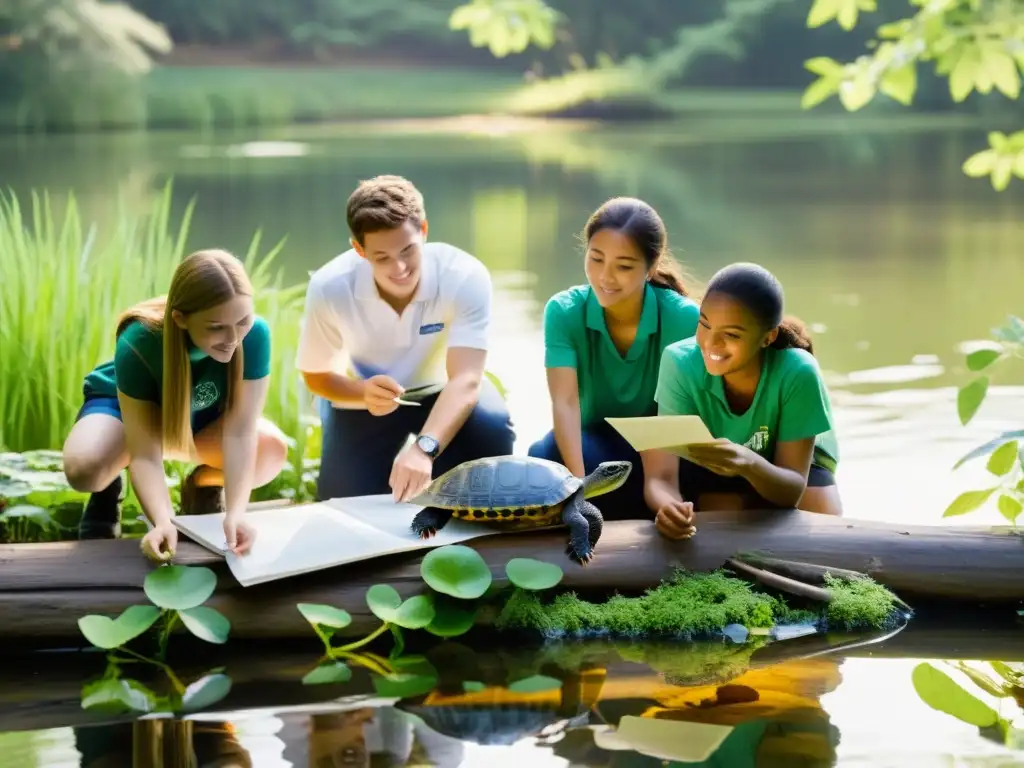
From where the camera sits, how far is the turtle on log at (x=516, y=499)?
2.12m

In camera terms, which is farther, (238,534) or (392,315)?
(392,315)

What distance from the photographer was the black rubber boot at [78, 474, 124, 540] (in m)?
2.33

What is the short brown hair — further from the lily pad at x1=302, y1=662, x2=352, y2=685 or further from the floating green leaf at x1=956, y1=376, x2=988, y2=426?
the floating green leaf at x1=956, y1=376, x2=988, y2=426

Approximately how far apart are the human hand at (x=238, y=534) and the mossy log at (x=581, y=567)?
0.04 meters

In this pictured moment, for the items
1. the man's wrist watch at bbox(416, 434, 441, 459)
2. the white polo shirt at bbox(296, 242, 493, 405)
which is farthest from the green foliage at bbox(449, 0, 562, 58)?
the man's wrist watch at bbox(416, 434, 441, 459)

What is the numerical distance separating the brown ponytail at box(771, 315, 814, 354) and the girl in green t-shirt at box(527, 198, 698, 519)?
0.21 m

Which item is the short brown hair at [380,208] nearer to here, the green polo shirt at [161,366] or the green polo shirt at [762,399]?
the green polo shirt at [161,366]

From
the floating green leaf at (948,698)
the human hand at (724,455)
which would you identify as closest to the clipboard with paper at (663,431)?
the human hand at (724,455)

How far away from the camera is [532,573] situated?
2.10m

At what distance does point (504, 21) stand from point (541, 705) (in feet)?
7.87

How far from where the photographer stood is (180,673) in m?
2.03

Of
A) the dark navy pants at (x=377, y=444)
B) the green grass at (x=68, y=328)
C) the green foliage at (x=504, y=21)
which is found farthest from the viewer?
the green foliage at (x=504, y=21)

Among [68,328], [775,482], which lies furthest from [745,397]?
[68,328]

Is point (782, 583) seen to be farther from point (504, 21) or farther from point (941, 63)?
point (504, 21)
